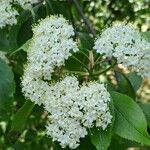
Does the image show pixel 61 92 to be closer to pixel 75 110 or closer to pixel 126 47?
pixel 75 110

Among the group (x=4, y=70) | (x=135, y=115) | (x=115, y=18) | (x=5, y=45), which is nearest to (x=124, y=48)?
(x=135, y=115)

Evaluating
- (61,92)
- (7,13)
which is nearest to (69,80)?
(61,92)

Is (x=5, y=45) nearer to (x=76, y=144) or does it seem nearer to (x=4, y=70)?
(x=4, y=70)

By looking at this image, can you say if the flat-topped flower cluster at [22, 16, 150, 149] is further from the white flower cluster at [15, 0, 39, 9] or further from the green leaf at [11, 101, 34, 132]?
the white flower cluster at [15, 0, 39, 9]

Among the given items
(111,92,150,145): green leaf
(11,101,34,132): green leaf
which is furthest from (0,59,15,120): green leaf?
(111,92,150,145): green leaf

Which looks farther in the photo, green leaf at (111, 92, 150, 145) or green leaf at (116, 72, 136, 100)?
green leaf at (116, 72, 136, 100)
